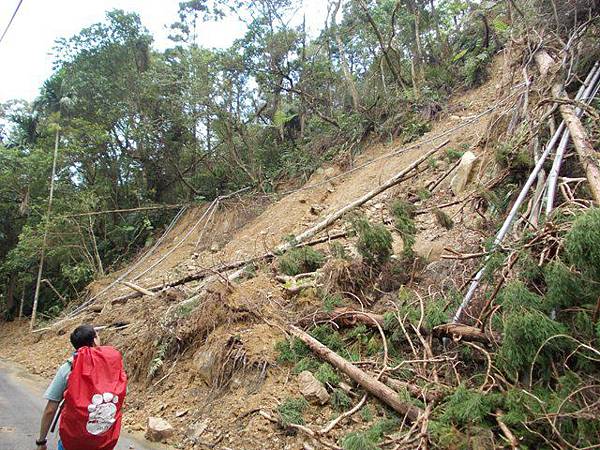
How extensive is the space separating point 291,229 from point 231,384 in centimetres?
527

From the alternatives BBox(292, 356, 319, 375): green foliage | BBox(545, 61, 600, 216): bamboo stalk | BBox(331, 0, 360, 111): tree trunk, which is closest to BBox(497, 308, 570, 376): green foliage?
BBox(545, 61, 600, 216): bamboo stalk

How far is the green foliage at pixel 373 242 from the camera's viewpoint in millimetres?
5055

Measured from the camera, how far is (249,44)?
12.7m

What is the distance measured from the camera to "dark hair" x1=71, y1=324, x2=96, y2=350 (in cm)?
245

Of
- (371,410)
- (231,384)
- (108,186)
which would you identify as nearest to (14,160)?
(108,186)

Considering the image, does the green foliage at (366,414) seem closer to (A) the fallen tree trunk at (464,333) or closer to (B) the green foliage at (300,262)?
(A) the fallen tree trunk at (464,333)

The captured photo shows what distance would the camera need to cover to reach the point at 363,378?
3816mm

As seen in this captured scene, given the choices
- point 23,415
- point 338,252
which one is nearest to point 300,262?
point 338,252

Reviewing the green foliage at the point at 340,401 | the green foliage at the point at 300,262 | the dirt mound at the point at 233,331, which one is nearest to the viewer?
the green foliage at the point at 340,401

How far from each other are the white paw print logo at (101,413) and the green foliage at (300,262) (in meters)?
3.94

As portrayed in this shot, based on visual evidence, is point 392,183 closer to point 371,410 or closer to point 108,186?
point 371,410

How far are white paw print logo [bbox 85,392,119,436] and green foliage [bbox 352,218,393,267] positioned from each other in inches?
133

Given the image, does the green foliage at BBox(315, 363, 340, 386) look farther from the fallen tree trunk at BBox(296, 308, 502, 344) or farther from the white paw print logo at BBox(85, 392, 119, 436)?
the white paw print logo at BBox(85, 392, 119, 436)

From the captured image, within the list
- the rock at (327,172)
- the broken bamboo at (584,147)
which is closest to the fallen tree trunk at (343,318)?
the broken bamboo at (584,147)
